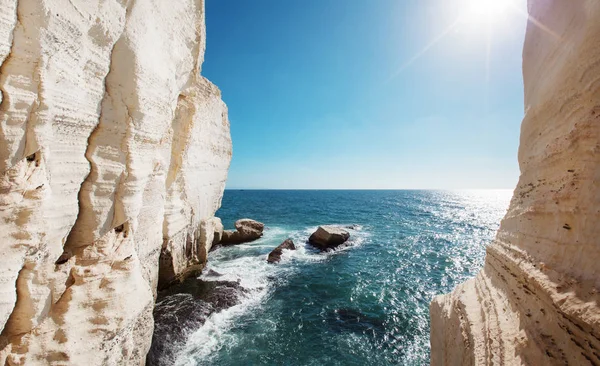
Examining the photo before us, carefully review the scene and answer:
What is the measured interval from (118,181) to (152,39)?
4601 mm

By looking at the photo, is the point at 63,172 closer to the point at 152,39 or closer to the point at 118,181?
the point at 118,181

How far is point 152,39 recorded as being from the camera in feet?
25.5

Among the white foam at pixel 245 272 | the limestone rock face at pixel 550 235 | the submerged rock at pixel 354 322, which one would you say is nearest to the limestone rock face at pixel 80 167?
the white foam at pixel 245 272

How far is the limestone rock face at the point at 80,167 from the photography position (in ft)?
14.6

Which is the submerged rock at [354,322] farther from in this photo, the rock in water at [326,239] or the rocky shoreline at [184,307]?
the rock in water at [326,239]

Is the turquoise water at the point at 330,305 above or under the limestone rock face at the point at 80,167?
under

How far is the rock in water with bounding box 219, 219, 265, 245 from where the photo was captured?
2380 cm

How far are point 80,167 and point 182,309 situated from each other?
8657 millimetres

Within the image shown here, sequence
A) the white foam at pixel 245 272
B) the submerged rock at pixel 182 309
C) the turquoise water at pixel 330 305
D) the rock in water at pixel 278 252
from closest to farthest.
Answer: the submerged rock at pixel 182 309 < the turquoise water at pixel 330 305 < the white foam at pixel 245 272 < the rock in water at pixel 278 252

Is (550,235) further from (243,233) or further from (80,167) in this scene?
(243,233)

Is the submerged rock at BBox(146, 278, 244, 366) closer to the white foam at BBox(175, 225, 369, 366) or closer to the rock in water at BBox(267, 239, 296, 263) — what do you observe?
the white foam at BBox(175, 225, 369, 366)

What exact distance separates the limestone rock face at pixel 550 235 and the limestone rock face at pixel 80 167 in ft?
26.8

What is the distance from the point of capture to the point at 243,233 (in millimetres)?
24781

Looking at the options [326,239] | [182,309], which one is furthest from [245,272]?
[326,239]
